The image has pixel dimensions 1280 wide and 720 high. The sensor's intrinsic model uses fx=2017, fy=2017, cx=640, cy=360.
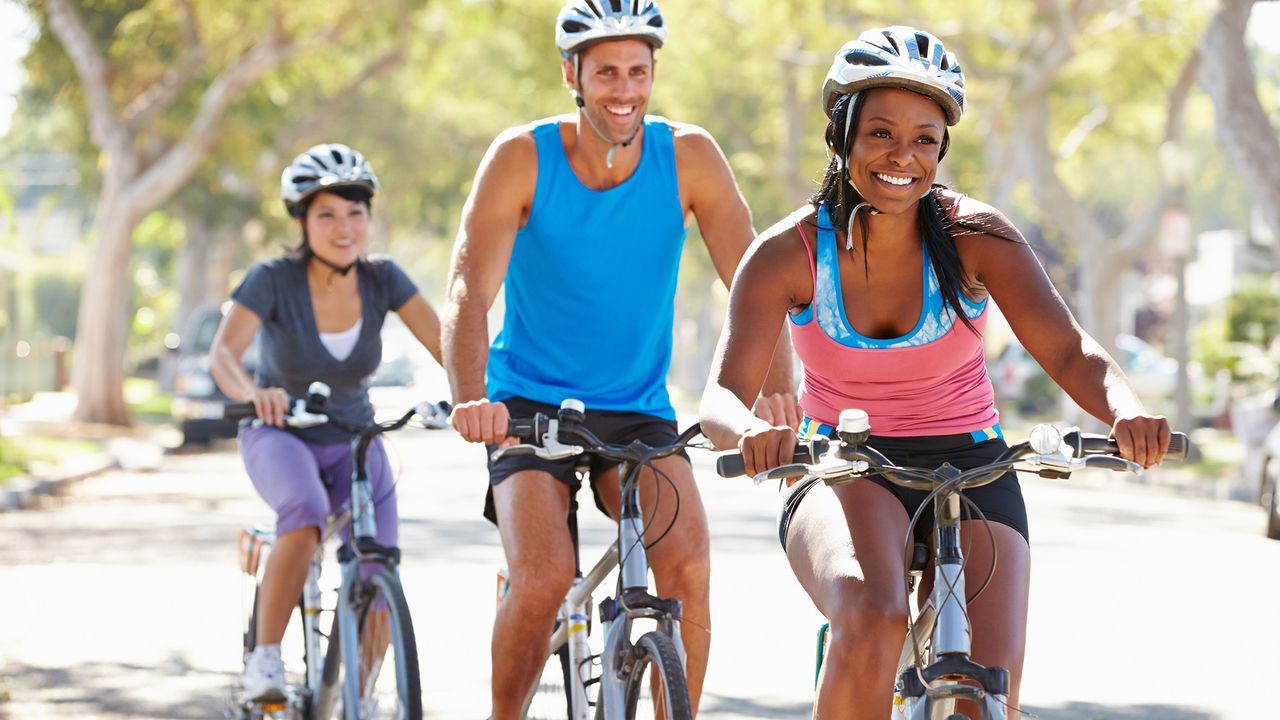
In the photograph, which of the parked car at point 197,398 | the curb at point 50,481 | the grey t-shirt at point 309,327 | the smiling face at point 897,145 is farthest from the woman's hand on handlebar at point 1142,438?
the parked car at point 197,398

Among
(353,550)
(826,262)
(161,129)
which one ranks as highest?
(161,129)

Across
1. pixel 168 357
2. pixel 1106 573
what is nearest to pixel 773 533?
pixel 1106 573

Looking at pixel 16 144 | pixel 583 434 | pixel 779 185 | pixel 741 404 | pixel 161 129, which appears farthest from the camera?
pixel 16 144

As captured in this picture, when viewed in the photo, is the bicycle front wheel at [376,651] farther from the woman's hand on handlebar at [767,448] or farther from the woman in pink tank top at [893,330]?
the woman's hand on handlebar at [767,448]

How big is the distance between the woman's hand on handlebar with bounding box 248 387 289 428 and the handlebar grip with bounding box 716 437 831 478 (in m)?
2.74

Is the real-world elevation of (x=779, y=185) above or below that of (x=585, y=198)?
above

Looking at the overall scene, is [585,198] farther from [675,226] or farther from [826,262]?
[826,262]

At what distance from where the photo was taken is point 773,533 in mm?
14055

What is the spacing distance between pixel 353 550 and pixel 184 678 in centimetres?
237

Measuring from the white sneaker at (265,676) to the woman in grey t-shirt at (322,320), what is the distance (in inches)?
19.0

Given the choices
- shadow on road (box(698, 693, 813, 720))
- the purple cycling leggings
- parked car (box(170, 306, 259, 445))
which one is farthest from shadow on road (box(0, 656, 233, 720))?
parked car (box(170, 306, 259, 445))

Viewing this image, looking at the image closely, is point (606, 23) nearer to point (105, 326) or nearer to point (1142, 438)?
point (1142, 438)

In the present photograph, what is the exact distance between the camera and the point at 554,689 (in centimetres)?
523

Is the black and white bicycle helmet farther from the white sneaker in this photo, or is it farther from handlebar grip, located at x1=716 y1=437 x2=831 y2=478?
handlebar grip, located at x1=716 y1=437 x2=831 y2=478
